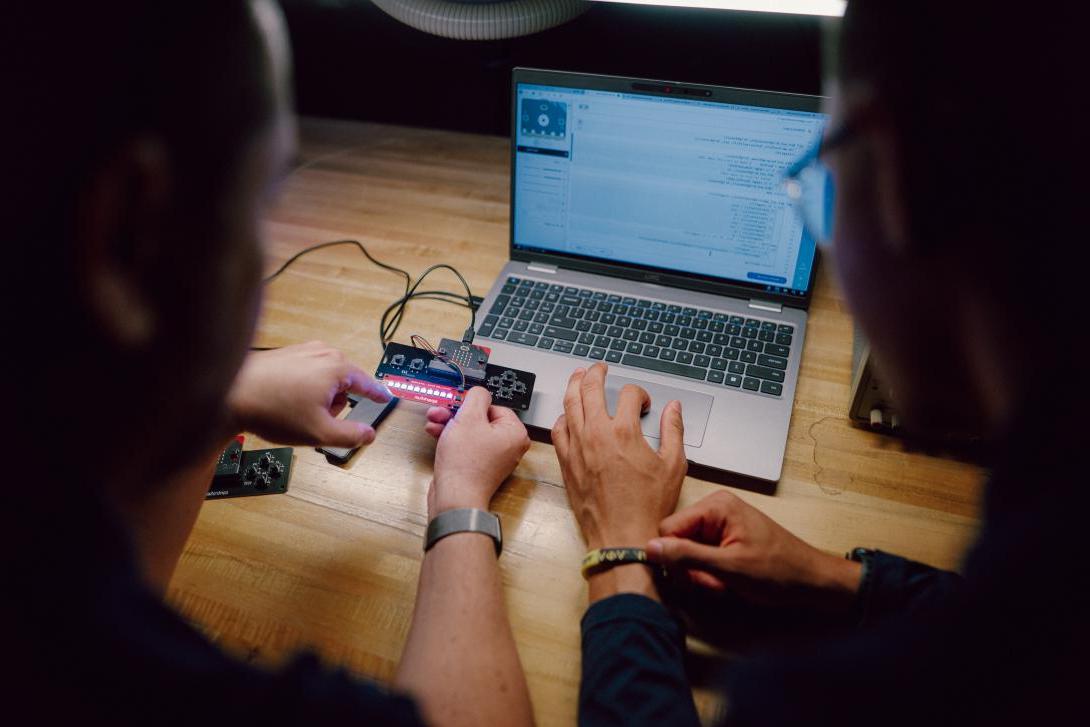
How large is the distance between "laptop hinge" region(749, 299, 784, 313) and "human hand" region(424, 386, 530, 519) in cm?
44

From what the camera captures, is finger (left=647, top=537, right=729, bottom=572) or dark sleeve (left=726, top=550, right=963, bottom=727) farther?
finger (left=647, top=537, right=729, bottom=572)

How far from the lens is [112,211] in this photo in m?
0.32

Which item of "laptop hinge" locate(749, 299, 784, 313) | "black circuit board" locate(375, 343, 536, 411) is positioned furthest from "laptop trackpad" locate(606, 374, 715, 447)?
"laptop hinge" locate(749, 299, 784, 313)

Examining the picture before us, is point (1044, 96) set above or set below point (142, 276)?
above

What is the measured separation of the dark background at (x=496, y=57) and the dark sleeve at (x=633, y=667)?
1062 millimetres

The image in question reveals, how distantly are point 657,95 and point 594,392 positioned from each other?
17.1 inches

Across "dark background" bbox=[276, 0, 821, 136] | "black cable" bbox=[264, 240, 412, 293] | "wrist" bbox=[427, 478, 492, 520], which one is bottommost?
"wrist" bbox=[427, 478, 492, 520]

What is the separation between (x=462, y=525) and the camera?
0.66 meters

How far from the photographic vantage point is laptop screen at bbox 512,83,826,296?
859 millimetres

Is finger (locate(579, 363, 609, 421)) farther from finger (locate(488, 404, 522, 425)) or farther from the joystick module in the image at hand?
the joystick module

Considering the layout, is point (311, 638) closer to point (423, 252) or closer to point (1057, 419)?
point (1057, 419)

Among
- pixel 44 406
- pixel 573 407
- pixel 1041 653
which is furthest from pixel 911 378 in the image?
pixel 44 406

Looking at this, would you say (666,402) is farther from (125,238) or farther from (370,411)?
(125,238)

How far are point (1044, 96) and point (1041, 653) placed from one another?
27 centimetres
